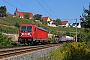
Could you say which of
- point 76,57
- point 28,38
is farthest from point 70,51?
point 28,38

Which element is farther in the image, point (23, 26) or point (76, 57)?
point (23, 26)

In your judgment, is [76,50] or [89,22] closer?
[76,50]

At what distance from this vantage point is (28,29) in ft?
103

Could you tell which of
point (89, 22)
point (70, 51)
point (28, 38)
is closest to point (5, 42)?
point (28, 38)

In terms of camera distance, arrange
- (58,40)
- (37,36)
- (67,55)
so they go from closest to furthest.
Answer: (67,55)
(37,36)
(58,40)

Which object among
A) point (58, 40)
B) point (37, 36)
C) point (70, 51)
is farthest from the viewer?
point (58, 40)

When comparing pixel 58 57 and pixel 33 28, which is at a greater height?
pixel 33 28

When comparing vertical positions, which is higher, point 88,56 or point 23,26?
point 23,26

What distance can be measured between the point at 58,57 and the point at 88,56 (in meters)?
1.87

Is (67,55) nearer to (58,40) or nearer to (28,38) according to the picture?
(28,38)

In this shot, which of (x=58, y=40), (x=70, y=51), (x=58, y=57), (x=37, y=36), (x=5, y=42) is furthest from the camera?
(x=58, y=40)

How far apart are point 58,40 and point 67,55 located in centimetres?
4606

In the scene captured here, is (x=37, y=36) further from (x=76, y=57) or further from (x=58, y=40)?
(x=58, y=40)

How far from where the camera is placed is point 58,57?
14.2m
